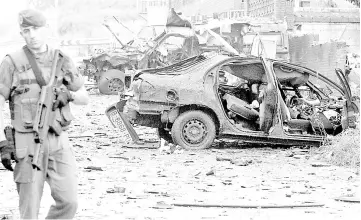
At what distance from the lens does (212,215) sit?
7.61 m

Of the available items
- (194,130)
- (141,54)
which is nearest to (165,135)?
(194,130)

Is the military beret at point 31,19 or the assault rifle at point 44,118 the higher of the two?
the military beret at point 31,19

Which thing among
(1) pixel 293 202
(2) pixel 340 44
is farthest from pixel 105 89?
(1) pixel 293 202

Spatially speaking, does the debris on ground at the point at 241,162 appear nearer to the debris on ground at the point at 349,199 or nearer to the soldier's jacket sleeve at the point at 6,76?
the debris on ground at the point at 349,199

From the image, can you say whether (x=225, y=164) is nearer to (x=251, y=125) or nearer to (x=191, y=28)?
(x=251, y=125)

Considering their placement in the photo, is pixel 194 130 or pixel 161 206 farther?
pixel 194 130

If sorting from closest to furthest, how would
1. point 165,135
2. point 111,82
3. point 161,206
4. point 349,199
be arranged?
1. point 161,206
2. point 349,199
3. point 165,135
4. point 111,82

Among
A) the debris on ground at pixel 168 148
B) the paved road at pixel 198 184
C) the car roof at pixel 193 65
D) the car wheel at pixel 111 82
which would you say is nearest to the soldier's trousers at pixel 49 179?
the paved road at pixel 198 184

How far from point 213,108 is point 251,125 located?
2.68ft

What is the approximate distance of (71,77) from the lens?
218 inches

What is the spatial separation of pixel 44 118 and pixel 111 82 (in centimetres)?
2115

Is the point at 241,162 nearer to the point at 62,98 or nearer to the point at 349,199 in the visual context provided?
the point at 349,199

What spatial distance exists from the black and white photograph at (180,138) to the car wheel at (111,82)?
1.89 metres

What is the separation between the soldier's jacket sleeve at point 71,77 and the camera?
18.0ft
